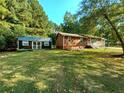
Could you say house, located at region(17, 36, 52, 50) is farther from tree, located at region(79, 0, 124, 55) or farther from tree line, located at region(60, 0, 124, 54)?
tree, located at region(79, 0, 124, 55)

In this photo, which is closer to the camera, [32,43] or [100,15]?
[100,15]

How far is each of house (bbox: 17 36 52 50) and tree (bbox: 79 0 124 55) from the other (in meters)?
14.0

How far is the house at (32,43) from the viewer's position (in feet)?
109

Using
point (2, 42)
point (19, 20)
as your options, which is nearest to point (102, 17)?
point (2, 42)

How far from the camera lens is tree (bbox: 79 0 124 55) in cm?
2181

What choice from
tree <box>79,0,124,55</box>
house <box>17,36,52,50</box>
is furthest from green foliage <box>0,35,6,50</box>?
tree <box>79,0,124,55</box>

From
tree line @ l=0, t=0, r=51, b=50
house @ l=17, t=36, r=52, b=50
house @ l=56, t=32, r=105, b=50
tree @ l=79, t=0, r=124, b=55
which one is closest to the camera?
tree @ l=79, t=0, r=124, b=55

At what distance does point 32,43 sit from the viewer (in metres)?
34.7

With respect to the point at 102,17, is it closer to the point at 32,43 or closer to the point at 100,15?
the point at 100,15

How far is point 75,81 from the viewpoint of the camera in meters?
9.66

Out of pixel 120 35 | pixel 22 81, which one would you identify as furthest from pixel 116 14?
pixel 22 81

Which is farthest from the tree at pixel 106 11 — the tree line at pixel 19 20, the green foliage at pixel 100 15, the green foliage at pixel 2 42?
the green foliage at pixel 2 42

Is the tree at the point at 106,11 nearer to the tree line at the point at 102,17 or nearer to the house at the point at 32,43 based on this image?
the tree line at the point at 102,17

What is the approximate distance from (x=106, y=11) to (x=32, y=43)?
16.9 m
